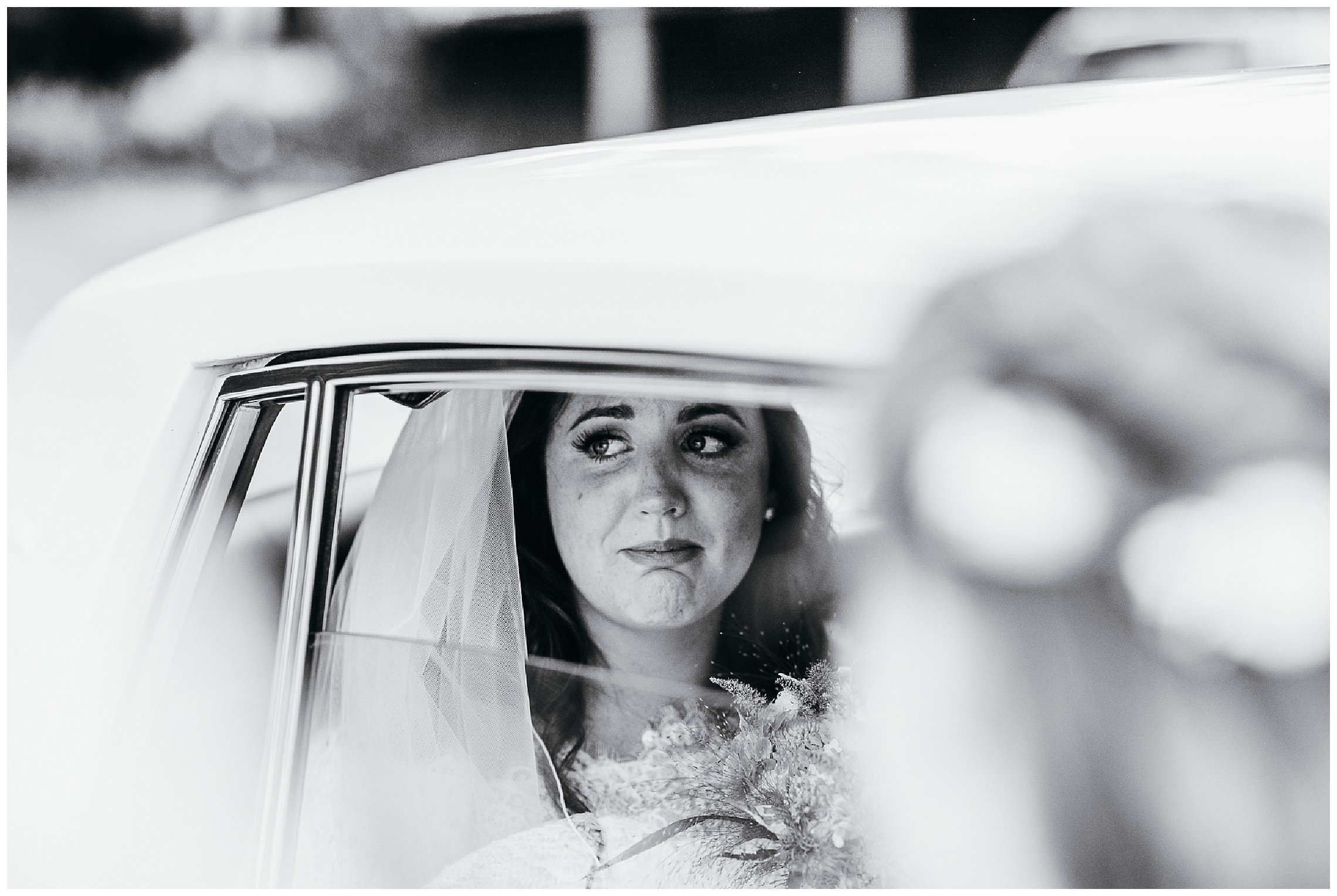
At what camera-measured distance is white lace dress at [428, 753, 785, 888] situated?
1.19m

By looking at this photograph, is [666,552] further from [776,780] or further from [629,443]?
[776,780]

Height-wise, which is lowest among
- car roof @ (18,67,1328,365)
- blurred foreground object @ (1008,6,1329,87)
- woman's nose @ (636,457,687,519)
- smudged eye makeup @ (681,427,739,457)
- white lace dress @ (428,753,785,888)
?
white lace dress @ (428,753,785,888)

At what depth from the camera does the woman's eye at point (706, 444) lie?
53.4 inches

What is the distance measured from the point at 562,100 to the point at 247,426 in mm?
3529

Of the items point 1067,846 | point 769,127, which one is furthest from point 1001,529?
point 769,127

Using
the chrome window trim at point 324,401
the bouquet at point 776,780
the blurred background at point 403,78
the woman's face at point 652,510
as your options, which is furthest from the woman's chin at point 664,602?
the blurred background at point 403,78

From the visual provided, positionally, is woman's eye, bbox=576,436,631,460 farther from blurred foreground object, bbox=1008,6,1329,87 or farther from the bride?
blurred foreground object, bbox=1008,6,1329,87

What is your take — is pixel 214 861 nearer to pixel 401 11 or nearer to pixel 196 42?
pixel 196 42

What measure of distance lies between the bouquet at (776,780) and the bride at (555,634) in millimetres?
10

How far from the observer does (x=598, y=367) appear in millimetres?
1021

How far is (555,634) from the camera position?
1517mm

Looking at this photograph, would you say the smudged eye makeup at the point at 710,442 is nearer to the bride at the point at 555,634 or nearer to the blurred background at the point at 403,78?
the bride at the point at 555,634

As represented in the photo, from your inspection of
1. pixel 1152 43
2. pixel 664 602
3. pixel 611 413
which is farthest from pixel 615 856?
pixel 1152 43

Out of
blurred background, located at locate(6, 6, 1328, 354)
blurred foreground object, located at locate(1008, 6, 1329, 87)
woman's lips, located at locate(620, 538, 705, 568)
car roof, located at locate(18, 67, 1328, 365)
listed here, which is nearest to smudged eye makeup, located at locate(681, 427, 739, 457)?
woman's lips, located at locate(620, 538, 705, 568)
